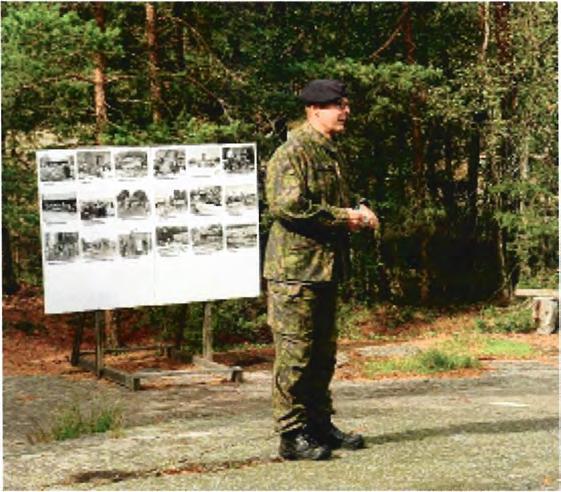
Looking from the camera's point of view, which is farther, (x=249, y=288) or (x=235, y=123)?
(x=235, y=123)

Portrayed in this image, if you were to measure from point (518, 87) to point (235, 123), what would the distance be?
6317mm

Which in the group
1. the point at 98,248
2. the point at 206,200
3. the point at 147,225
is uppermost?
the point at 206,200

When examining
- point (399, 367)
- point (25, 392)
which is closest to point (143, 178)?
point (25, 392)

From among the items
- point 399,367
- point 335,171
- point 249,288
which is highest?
point 335,171

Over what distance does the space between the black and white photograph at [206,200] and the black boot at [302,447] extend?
533cm

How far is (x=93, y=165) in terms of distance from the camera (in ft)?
35.0

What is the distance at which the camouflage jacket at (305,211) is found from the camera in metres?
5.67

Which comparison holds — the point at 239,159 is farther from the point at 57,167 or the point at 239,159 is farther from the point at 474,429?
the point at 474,429

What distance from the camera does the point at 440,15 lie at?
1969 cm

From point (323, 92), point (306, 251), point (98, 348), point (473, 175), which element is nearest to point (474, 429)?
point (306, 251)

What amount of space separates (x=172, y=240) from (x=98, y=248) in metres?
0.79

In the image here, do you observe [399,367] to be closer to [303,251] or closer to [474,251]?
[303,251]

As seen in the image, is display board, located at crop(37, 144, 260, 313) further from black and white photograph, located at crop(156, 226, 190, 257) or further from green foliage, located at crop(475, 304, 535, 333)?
Answer: green foliage, located at crop(475, 304, 535, 333)

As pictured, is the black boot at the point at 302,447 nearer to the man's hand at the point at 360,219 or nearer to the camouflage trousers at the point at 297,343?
the camouflage trousers at the point at 297,343
